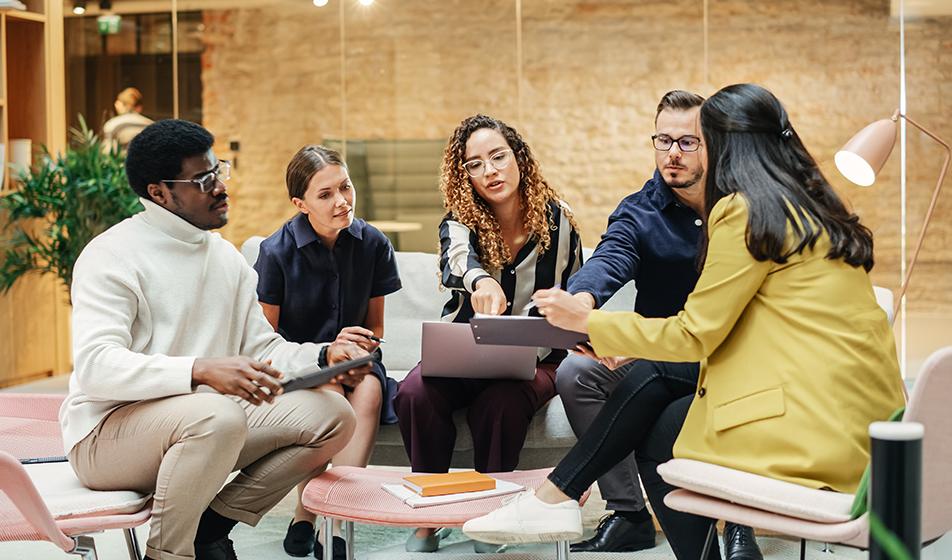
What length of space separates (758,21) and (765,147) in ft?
14.1

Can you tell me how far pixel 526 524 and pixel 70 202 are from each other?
4.21 meters

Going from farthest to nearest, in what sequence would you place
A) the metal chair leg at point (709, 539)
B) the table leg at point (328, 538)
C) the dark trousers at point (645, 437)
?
the table leg at point (328, 538)
the dark trousers at point (645, 437)
the metal chair leg at point (709, 539)

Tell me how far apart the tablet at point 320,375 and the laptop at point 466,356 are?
17.8 inches

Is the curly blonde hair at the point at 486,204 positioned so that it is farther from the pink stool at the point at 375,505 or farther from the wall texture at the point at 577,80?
the wall texture at the point at 577,80

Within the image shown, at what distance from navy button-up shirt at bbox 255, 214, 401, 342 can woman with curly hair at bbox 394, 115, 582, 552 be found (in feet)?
0.91

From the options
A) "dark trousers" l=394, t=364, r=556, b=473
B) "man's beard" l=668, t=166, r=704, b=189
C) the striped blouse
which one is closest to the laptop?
"dark trousers" l=394, t=364, r=556, b=473

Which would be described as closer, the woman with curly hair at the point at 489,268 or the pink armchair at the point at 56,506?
the pink armchair at the point at 56,506

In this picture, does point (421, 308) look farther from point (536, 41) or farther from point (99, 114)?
point (99, 114)

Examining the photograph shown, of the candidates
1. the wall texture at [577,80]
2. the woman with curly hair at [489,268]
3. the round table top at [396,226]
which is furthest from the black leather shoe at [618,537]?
the round table top at [396,226]

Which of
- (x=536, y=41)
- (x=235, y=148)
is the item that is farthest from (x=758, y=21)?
(x=235, y=148)

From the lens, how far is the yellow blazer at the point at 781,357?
203 cm

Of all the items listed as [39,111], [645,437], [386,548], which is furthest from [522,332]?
[39,111]

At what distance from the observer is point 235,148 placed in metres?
6.78

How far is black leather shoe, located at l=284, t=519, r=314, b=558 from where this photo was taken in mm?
3180
